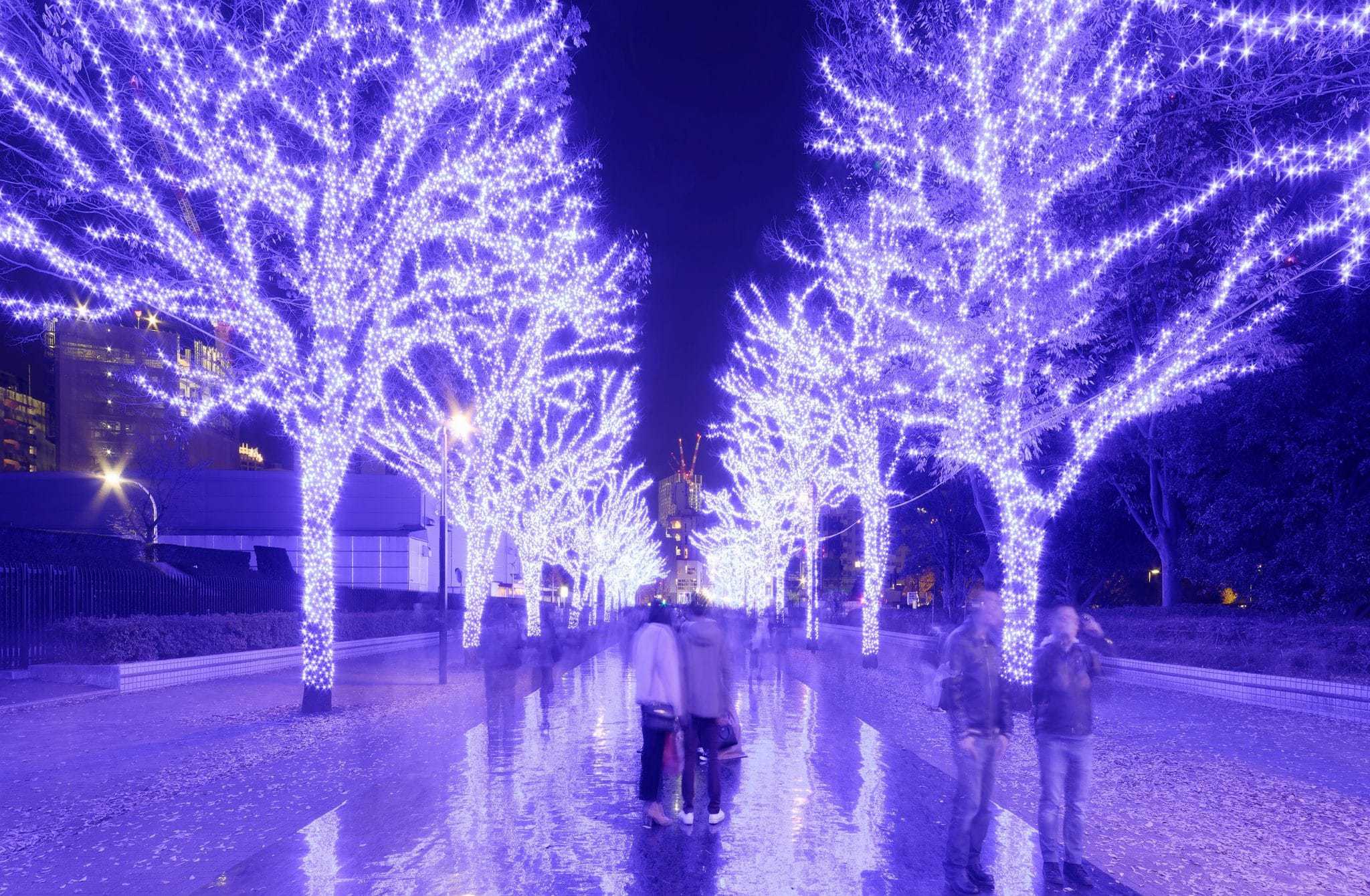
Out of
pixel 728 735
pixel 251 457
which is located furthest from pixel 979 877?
pixel 251 457

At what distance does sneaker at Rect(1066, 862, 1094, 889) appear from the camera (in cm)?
634

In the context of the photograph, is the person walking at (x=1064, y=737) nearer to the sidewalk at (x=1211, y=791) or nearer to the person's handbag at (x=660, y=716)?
the sidewalk at (x=1211, y=791)

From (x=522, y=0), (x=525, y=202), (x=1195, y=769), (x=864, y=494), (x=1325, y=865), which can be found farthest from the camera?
(x=864, y=494)

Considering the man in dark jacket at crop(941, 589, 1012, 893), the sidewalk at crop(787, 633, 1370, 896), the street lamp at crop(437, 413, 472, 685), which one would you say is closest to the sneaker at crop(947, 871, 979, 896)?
the man in dark jacket at crop(941, 589, 1012, 893)

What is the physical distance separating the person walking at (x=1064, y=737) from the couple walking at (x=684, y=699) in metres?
2.56

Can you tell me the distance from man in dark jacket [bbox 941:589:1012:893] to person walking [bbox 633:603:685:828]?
2.33m

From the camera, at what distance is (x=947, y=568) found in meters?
56.2

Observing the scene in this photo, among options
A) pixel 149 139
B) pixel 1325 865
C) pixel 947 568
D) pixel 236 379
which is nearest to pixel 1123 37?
pixel 1325 865

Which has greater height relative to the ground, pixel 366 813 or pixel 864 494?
pixel 864 494

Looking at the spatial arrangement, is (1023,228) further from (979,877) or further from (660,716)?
(979,877)

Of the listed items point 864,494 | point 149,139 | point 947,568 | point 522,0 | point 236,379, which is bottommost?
point 947,568

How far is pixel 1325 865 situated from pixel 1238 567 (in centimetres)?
2240

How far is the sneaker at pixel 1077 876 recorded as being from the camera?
634cm

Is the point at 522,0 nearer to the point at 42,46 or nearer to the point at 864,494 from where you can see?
the point at 42,46
